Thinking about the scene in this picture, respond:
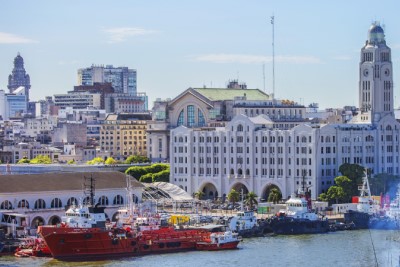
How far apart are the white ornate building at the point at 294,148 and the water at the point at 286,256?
18.3 metres

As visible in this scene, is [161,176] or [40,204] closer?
Answer: [40,204]

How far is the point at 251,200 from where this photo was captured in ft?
314

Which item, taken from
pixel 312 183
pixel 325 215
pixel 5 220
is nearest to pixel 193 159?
pixel 312 183

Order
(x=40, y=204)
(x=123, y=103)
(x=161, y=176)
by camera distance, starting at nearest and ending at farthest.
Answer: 1. (x=40, y=204)
2. (x=161, y=176)
3. (x=123, y=103)

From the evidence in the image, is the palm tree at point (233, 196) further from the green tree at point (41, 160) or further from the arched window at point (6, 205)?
the green tree at point (41, 160)

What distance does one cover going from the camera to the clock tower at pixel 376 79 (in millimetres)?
105188

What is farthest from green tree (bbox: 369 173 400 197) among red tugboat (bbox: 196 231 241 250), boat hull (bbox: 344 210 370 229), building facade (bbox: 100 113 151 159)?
building facade (bbox: 100 113 151 159)

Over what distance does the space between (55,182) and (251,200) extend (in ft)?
55.7

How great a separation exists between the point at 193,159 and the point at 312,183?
39.2 ft

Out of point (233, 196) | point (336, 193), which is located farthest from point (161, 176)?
point (336, 193)

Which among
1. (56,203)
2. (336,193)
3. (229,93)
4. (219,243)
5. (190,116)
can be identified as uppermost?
(229,93)

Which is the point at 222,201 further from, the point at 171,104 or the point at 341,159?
the point at 171,104

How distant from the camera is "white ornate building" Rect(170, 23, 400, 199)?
9919cm

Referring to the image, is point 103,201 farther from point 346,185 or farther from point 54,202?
point 346,185
